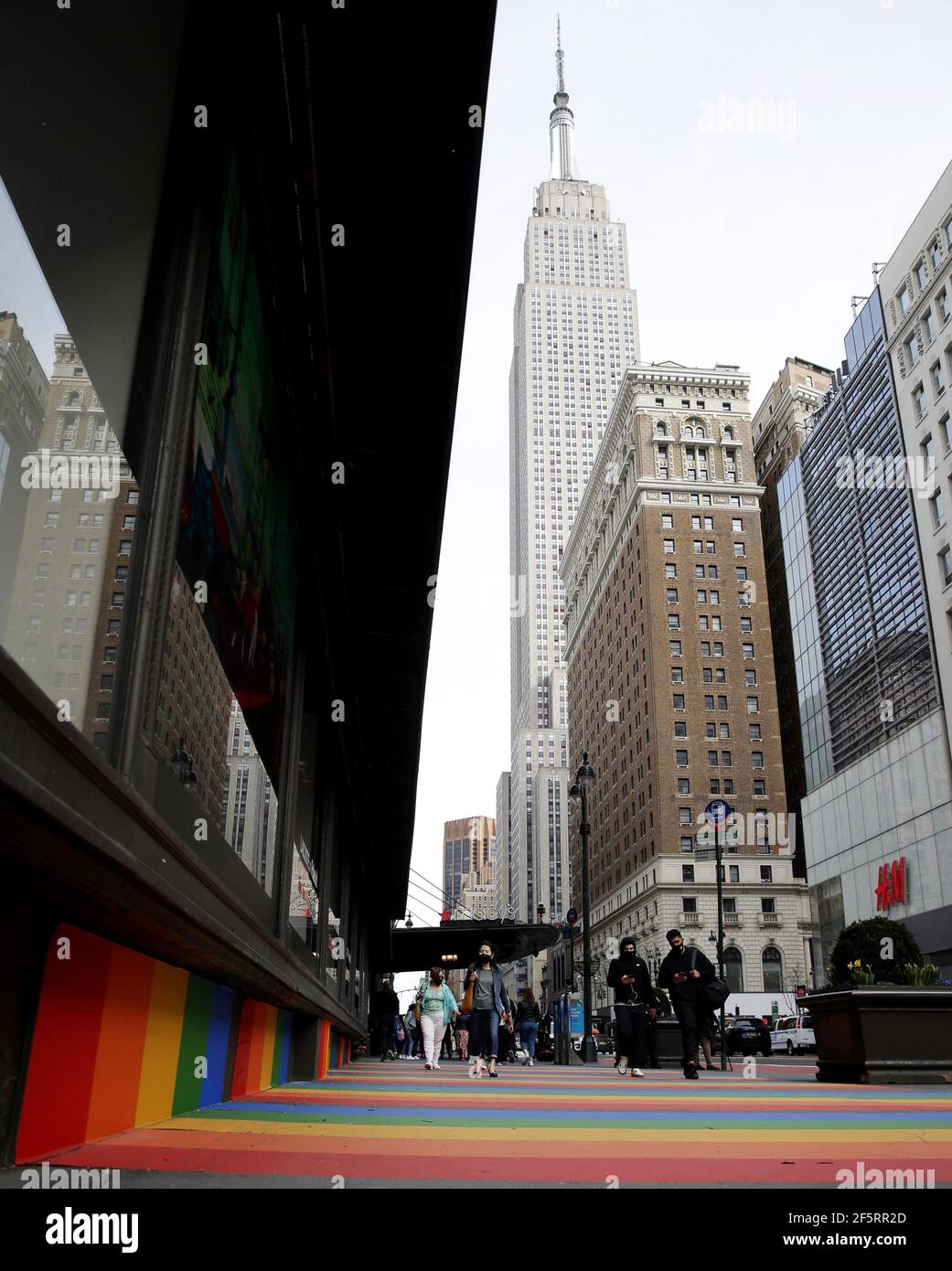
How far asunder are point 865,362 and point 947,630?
61.8 feet

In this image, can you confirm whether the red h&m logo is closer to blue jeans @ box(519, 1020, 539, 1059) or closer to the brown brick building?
the brown brick building

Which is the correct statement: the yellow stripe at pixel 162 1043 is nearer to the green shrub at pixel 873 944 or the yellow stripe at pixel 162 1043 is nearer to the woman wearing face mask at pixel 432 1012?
the woman wearing face mask at pixel 432 1012

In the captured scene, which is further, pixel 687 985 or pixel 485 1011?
pixel 485 1011

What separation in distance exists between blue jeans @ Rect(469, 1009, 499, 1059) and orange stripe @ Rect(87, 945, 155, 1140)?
9565 mm

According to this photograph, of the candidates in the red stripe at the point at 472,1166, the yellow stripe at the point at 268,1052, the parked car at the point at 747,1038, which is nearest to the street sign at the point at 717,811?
the yellow stripe at the point at 268,1052

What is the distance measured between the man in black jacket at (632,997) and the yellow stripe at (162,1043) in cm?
930

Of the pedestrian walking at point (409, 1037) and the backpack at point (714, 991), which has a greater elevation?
the backpack at point (714, 991)

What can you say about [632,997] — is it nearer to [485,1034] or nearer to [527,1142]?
[485,1034]

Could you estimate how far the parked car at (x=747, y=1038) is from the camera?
33.6 metres

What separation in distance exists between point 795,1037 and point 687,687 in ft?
153

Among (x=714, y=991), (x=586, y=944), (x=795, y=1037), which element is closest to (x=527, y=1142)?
(x=714, y=991)

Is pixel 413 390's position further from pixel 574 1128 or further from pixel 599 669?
pixel 599 669

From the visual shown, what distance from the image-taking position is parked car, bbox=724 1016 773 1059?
110ft

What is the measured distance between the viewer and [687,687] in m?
82.8
